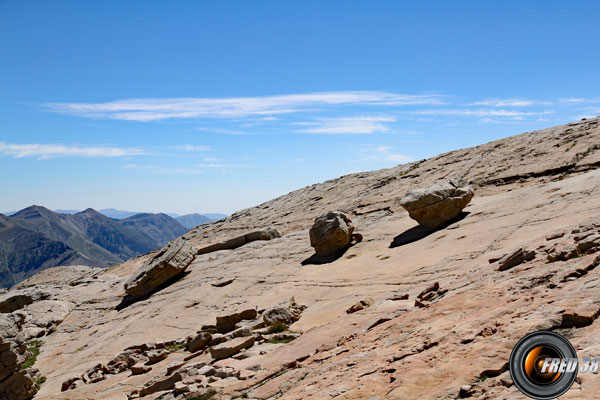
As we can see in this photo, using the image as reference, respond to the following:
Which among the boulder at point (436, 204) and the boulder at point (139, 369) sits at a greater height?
the boulder at point (436, 204)

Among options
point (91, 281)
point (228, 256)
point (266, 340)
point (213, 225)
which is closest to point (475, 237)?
point (266, 340)

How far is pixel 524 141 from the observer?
44281 millimetres

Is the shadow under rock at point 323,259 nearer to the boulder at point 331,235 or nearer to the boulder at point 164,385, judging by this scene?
the boulder at point 331,235

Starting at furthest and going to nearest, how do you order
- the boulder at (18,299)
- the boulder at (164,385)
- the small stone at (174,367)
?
the boulder at (18,299), the small stone at (174,367), the boulder at (164,385)

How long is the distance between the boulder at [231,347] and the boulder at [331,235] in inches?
552

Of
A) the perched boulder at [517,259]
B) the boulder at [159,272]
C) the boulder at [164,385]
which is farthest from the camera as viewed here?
the boulder at [159,272]

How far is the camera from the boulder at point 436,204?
28.7 metres

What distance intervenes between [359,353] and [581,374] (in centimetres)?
555

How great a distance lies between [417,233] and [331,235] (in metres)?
5.44

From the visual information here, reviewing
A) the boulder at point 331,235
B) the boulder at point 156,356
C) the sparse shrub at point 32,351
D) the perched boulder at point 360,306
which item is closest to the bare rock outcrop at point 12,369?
the sparse shrub at point 32,351

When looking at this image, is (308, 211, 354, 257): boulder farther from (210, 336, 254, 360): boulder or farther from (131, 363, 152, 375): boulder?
(131, 363, 152, 375): boulder

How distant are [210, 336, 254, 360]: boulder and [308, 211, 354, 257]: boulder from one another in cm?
1402

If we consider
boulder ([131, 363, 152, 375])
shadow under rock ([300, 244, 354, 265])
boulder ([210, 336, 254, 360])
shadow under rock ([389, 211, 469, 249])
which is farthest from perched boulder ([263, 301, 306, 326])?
shadow under rock ([389, 211, 469, 249])

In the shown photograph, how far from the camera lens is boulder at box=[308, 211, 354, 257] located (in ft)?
99.5
